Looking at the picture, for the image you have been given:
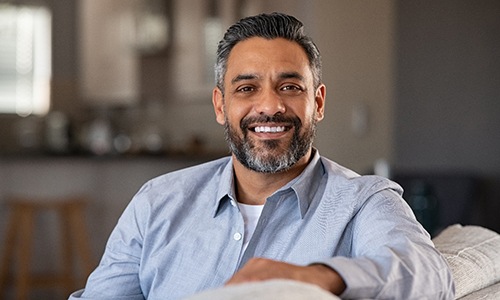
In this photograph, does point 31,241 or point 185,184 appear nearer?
point 185,184

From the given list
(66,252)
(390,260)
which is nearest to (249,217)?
(390,260)

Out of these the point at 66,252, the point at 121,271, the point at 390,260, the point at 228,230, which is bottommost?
the point at 66,252

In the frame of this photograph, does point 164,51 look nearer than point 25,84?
Yes

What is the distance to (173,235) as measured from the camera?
192 cm

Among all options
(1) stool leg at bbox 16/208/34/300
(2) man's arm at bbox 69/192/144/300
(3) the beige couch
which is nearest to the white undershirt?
(2) man's arm at bbox 69/192/144/300

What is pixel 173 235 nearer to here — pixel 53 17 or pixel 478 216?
pixel 478 216

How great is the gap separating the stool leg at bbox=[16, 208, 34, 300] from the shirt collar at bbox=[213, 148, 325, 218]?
3.39m

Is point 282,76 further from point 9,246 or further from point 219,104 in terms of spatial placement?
point 9,246

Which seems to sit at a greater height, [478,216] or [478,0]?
[478,0]

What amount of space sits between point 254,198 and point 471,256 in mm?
486

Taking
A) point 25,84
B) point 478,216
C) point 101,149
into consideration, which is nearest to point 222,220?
point 478,216

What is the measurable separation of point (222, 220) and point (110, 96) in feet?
17.8

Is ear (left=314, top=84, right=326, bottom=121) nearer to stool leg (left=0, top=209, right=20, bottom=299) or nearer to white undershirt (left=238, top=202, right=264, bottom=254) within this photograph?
white undershirt (left=238, top=202, right=264, bottom=254)

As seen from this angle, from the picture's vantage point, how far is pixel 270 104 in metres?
1.81
